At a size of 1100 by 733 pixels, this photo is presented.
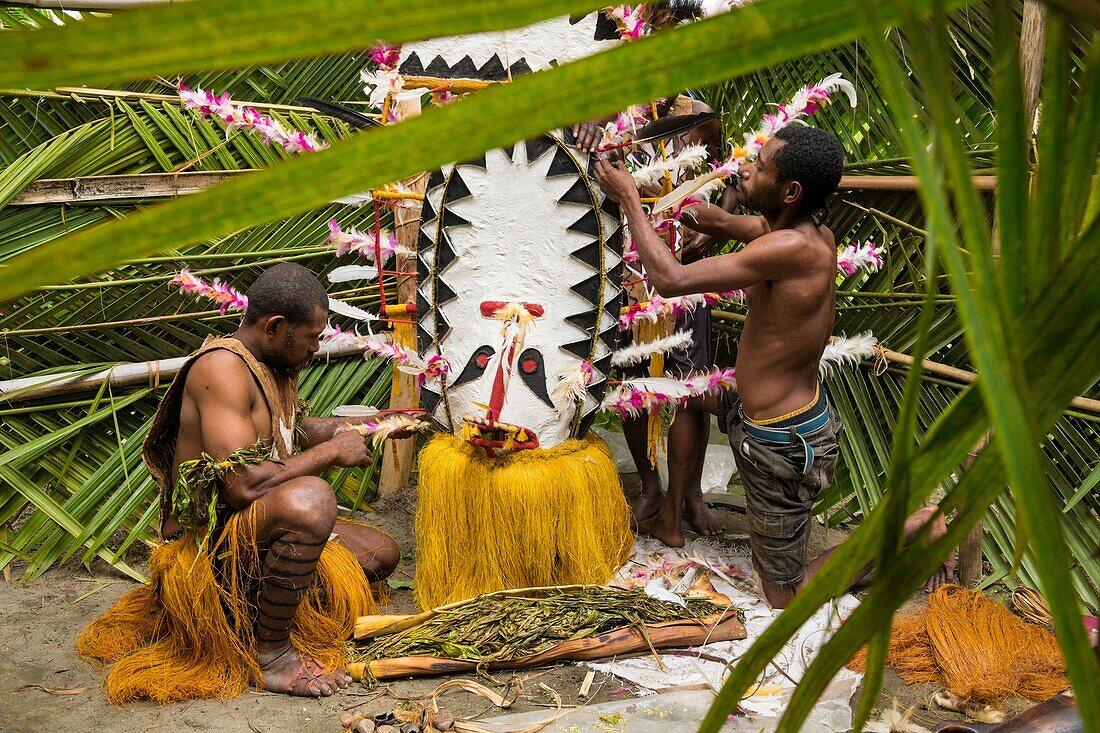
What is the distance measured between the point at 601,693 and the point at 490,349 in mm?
1171

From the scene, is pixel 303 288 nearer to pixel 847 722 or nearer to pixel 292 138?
pixel 292 138

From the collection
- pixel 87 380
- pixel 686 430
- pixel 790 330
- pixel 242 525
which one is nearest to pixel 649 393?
pixel 790 330

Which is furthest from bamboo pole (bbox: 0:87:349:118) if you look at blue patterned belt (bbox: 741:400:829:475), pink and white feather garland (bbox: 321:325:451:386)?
blue patterned belt (bbox: 741:400:829:475)

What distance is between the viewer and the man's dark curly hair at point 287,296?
3041mm

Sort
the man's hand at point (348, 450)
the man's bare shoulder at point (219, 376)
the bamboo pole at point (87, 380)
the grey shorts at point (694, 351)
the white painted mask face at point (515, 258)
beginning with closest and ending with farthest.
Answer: the man's bare shoulder at point (219, 376) → the man's hand at point (348, 450) → the white painted mask face at point (515, 258) → the bamboo pole at point (87, 380) → the grey shorts at point (694, 351)

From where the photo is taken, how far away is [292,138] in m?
3.42

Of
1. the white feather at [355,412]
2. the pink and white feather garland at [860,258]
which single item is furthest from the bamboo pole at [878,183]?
the white feather at [355,412]

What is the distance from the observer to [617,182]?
3.31 m

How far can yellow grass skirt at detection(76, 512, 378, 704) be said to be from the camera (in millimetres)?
3016

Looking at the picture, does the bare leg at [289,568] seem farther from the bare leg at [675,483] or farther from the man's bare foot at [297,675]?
the bare leg at [675,483]

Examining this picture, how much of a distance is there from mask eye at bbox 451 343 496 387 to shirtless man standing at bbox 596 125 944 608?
1.98ft

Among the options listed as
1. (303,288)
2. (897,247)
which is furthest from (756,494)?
(303,288)

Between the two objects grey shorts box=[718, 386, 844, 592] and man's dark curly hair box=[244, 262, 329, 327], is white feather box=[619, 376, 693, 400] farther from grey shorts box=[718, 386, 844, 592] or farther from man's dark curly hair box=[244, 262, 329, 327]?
man's dark curly hair box=[244, 262, 329, 327]

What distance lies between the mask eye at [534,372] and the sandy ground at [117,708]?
0.91 m
